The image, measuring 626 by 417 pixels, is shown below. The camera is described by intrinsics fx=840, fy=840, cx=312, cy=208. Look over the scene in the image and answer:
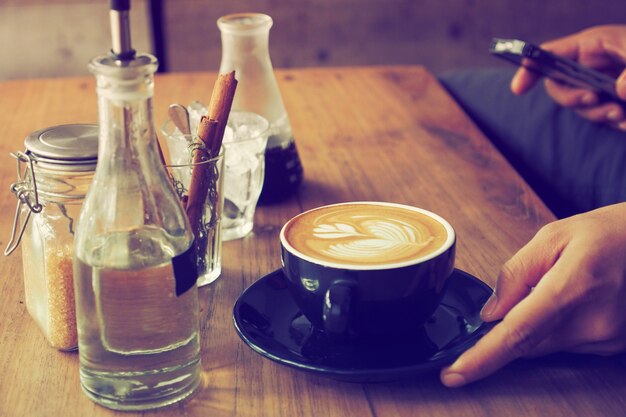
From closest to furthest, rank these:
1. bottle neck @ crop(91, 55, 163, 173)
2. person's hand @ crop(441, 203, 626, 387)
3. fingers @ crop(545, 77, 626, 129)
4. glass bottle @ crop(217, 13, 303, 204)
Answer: bottle neck @ crop(91, 55, 163, 173) → person's hand @ crop(441, 203, 626, 387) → glass bottle @ crop(217, 13, 303, 204) → fingers @ crop(545, 77, 626, 129)

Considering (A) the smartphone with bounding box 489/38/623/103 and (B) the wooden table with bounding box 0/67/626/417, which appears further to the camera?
(A) the smartphone with bounding box 489/38/623/103

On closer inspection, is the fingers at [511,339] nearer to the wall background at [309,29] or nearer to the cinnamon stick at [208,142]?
the cinnamon stick at [208,142]

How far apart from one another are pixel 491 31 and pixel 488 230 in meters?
2.35

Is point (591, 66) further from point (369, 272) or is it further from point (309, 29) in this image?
point (309, 29)

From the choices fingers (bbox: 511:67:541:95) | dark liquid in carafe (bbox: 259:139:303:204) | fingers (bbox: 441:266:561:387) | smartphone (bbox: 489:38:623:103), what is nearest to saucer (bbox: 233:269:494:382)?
fingers (bbox: 441:266:561:387)

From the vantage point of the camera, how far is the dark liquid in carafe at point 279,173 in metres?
1.07

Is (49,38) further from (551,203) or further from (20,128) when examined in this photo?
(551,203)

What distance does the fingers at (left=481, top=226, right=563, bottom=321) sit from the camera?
735mm

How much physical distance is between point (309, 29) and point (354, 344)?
99.1 inches

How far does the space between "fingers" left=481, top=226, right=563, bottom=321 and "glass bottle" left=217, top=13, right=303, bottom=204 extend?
1.33 ft

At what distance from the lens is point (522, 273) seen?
745mm

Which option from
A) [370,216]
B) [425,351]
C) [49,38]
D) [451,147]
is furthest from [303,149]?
[49,38]

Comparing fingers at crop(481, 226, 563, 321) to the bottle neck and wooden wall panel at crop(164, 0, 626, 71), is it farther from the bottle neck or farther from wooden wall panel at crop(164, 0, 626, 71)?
wooden wall panel at crop(164, 0, 626, 71)

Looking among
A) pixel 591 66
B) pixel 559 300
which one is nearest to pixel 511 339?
pixel 559 300
